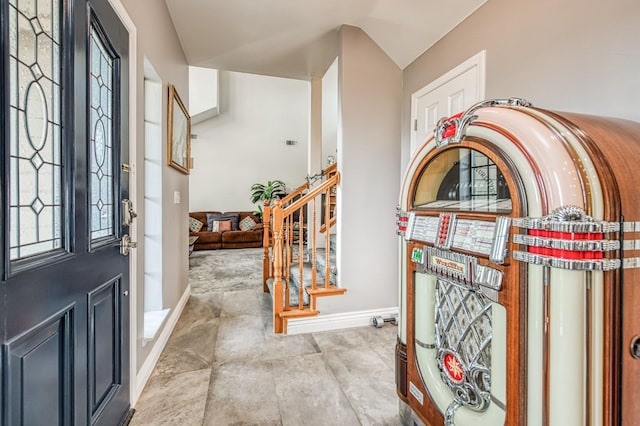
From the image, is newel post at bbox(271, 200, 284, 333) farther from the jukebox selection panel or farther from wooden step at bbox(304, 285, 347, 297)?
the jukebox selection panel

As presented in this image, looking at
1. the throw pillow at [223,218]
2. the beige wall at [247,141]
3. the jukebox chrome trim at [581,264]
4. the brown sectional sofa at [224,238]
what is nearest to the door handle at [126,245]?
the jukebox chrome trim at [581,264]

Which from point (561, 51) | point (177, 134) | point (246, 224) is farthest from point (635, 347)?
point (246, 224)

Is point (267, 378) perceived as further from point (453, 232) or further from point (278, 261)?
point (453, 232)

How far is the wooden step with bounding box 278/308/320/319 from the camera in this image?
233 cm

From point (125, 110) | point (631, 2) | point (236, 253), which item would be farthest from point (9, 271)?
point (236, 253)

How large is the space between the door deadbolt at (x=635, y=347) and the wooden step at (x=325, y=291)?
5.98 feet

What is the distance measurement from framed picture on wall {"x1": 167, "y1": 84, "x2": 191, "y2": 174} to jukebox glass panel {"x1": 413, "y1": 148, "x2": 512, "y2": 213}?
1949mm

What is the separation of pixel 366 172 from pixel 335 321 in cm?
130

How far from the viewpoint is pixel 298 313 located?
7.74 ft

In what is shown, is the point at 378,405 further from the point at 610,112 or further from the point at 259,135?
the point at 259,135

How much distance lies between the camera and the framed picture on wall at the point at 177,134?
2277 mm

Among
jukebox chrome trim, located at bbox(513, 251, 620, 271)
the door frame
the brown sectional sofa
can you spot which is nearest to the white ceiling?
the door frame

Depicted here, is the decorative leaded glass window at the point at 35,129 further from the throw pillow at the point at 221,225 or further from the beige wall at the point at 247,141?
the beige wall at the point at 247,141

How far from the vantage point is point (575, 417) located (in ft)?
2.30
